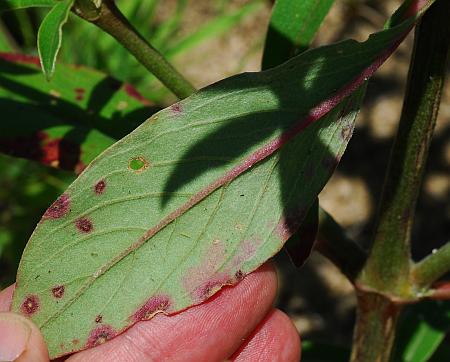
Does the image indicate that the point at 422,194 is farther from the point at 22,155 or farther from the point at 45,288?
the point at 45,288

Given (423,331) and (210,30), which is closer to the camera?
(423,331)

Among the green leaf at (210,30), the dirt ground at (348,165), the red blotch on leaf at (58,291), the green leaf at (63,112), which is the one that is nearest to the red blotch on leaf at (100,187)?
the red blotch on leaf at (58,291)

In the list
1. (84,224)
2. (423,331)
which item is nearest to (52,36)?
(84,224)

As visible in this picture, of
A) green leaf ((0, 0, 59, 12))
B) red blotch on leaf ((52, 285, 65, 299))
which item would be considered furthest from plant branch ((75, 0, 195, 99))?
red blotch on leaf ((52, 285, 65, 299))

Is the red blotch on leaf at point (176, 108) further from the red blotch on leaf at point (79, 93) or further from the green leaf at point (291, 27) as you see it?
the red blotch on leaf at point (79, 93)

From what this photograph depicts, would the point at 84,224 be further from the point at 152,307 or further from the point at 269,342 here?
the point at 269,342
